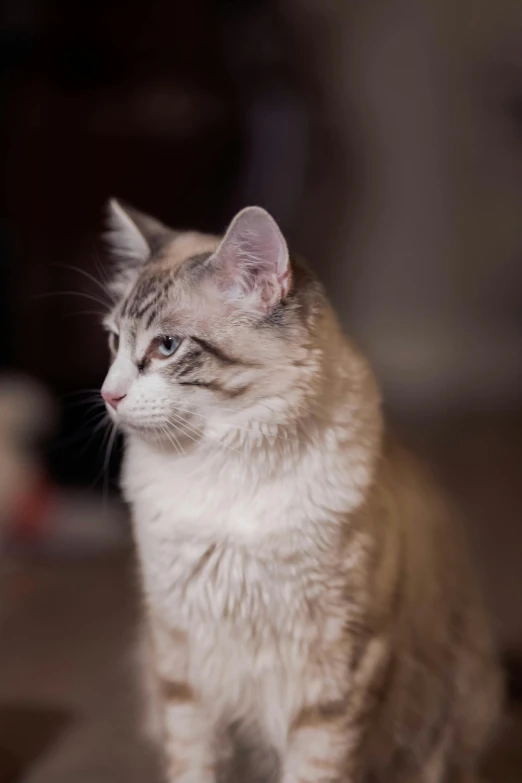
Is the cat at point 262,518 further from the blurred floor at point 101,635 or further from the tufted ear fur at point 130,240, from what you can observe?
the blurred floor at point 101,635

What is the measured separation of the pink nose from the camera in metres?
0.99

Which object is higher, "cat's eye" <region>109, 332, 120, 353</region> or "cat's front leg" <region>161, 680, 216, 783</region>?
"cat's eye" <region>109, 332, 120, 353</region>

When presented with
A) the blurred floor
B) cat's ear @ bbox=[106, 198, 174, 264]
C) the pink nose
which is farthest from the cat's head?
the blurred floor

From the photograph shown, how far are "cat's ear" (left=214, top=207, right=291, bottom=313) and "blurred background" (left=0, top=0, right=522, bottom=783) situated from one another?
0.71 m

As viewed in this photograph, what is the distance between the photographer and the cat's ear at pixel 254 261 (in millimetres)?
931

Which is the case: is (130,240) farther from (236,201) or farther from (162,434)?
(236,201)

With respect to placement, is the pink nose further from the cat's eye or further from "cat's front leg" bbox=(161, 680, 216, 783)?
"cat's front leg" bbox=(161, 680, 216, 783)

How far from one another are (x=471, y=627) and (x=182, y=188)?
1103mm

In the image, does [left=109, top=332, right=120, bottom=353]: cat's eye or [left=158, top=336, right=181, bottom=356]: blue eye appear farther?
[left=109, top=332, right=120, bottom=353]: cat's eye

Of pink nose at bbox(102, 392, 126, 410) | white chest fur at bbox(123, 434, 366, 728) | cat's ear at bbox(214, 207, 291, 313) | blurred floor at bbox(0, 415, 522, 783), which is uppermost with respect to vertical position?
cat's ear at bbox(214, 207, 291, 313)

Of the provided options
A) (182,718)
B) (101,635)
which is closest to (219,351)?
(182,718)

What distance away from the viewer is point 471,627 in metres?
1.27

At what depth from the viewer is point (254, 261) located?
97 cm

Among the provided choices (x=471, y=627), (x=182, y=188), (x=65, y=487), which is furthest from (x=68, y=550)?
(x=471, y=627)
